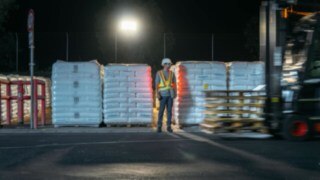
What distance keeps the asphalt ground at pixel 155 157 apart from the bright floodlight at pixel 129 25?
16558 millimetres

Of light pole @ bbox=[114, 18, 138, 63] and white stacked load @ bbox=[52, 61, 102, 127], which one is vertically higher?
light pole @ bbox=[114, 18, 138, 63]

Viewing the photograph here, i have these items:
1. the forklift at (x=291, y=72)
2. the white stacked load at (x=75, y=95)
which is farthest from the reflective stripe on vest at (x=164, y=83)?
the forklift at (x=291, y=72)

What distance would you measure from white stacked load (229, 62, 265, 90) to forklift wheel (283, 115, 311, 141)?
4.18 metres

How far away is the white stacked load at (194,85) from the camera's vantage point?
15.4 meters

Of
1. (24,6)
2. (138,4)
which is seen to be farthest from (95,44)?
(24,6)

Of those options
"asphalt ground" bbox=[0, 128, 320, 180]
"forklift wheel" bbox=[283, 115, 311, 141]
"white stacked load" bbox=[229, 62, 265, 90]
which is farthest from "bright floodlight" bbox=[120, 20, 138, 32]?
"forklift wheel" bbox=[283, 115, 311, 141]

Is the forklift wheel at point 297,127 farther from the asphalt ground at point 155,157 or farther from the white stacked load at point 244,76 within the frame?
the white stacked load at point 244,76

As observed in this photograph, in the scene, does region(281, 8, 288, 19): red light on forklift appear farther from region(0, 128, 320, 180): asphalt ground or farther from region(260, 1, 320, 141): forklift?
region(0, 128, 320, 180): asphalt ground

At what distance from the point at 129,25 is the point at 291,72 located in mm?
18711

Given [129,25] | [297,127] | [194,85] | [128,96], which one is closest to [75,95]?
[128,96]

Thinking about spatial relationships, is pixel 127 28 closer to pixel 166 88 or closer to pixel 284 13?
pixel 166 88

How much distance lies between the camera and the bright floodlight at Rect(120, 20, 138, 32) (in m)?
29.4

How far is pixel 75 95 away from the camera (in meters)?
15.5

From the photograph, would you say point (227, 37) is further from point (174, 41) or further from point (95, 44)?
point (95, 44)
